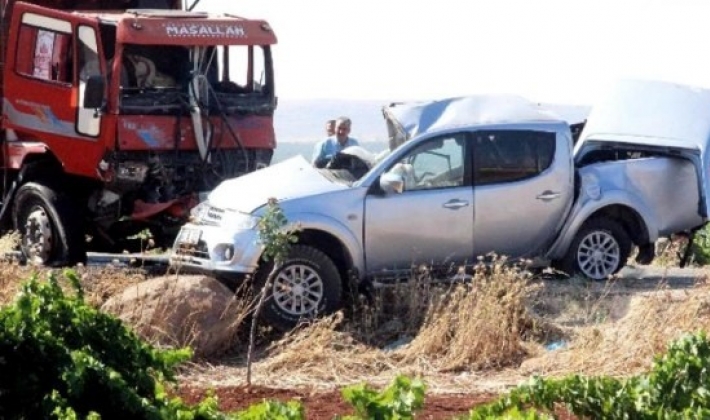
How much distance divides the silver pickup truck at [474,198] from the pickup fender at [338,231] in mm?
12

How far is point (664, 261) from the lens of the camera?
20266mm

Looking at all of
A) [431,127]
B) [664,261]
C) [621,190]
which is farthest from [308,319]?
[664,261]

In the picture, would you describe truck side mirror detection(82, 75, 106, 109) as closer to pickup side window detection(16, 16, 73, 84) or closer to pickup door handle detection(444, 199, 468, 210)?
pickup side window detection(16, 16, 73, 84)

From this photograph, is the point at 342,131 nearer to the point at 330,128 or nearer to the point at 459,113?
the point at 330,128

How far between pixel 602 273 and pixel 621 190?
0.83 meters

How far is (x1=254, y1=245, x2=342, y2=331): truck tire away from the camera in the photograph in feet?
51.1

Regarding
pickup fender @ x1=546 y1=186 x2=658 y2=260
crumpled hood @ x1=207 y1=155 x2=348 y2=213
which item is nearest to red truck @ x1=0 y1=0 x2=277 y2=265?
crumpled hood @ x1=207 y1=155 x2=348 y2=213

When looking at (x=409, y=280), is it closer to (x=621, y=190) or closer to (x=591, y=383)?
(x=621, y=190)

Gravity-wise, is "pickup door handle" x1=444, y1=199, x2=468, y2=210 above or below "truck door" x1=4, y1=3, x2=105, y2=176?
below

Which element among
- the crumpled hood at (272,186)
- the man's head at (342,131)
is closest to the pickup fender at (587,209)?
the crumpled hood at (272,186)

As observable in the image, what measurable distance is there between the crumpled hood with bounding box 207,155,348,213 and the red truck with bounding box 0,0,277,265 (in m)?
2.14

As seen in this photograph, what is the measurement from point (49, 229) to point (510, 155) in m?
5.19

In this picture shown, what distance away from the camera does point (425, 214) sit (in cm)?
1652

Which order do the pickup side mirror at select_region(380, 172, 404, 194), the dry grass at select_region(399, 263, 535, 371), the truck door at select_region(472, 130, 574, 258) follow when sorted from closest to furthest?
the dry grass at select_region(399, 263, 535, 371), the pickup side mirror at select_region(380, 172, 404, 194), the truck door at select_region(472, 130, 574, 258)
